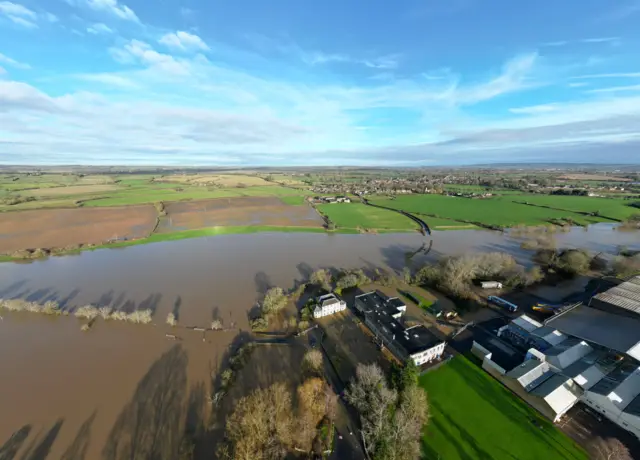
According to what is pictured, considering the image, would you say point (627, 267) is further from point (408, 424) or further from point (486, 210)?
point (408, 424)

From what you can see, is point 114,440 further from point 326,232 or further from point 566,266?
point 566,266

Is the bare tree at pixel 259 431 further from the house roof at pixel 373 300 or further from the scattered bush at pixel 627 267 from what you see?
the scattered bush at pixel 627 267

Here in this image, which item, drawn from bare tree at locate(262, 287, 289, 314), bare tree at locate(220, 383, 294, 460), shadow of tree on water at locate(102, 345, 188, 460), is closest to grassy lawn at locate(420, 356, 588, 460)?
bare tree at locate(220, 383, 294, 460)

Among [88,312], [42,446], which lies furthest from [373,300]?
[88,312]

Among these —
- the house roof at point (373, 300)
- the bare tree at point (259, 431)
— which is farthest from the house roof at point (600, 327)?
the bare tree at point (259, 431)

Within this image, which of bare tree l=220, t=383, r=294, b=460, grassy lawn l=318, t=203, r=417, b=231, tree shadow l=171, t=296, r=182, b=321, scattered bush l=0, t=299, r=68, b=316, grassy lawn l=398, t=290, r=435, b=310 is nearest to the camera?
bare tree l=220, t=383, r=294, b=460

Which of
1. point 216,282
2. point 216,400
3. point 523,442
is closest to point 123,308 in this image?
point 216,282

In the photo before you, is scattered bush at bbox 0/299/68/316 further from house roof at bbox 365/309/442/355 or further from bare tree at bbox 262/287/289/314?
house roof at bbox 365/309/442/355
